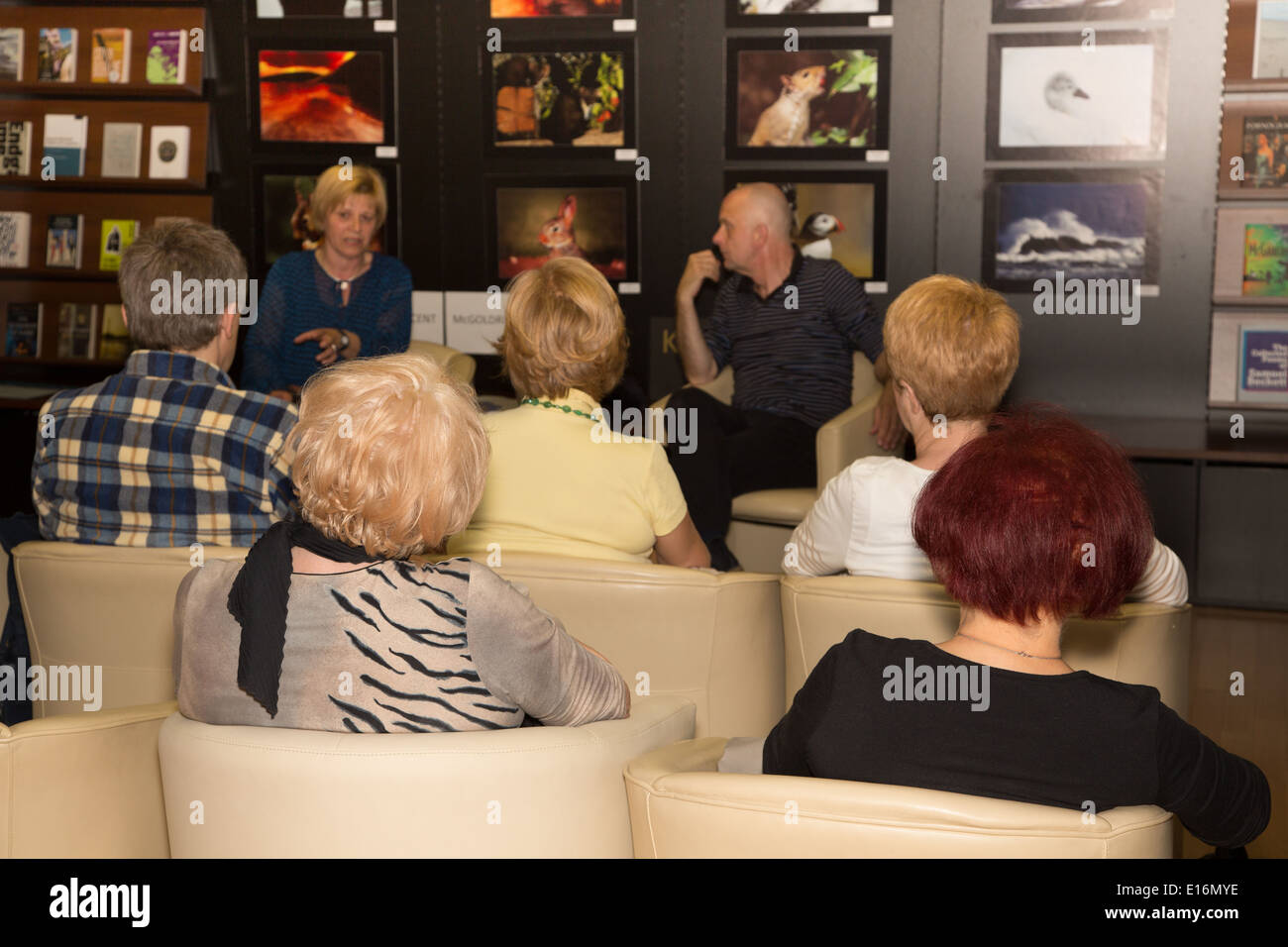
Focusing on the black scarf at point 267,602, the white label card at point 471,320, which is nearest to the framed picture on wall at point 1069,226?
the white label card at point 471,320

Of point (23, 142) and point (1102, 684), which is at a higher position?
point (23, 142)

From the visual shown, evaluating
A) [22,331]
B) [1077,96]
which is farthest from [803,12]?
[22,331]

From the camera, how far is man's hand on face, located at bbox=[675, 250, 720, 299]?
569 cm

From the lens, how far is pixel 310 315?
5.54 m

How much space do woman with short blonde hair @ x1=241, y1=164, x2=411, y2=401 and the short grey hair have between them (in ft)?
6.55

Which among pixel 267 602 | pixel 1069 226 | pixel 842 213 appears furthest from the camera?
pixel 842 213

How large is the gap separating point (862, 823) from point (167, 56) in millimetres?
6435

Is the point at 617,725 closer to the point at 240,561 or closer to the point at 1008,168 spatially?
the point at 240,561

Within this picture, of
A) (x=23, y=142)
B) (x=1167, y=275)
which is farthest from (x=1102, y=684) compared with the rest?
(x=23, y=142)

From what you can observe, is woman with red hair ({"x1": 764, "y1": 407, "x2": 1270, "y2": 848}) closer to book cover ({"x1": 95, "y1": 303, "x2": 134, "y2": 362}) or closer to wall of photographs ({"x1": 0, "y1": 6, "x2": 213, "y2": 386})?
wall of photographs ({"x1": 0, "y1": 6, "x2": 213, "y2": 386})

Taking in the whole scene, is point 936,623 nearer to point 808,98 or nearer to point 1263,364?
point 1263,364
